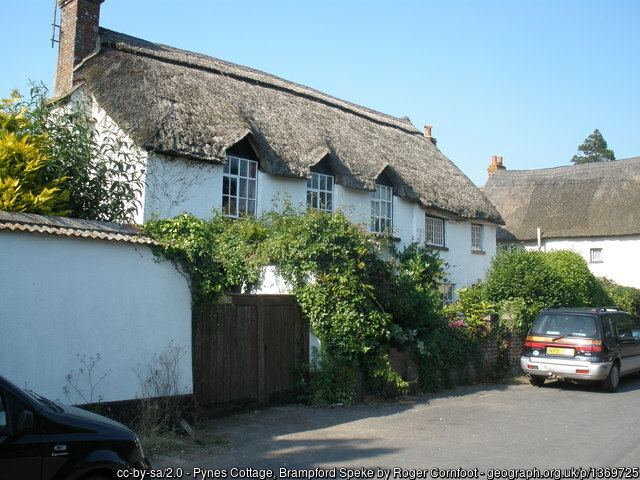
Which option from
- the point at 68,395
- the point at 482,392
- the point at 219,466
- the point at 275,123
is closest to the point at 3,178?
the point at 68,395

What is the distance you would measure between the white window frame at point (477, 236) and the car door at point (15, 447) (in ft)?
66.7

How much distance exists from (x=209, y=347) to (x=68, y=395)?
2.28 m

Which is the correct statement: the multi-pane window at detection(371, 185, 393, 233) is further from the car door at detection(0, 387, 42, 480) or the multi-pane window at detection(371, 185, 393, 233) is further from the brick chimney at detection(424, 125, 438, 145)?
the car door at detection(0, 387, 42, 480)

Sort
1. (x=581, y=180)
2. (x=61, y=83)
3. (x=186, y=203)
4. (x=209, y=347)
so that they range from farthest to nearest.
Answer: (x=581, y=180)
(x=61, y=83)
(x=186, y=203)
(x=209, y=347)

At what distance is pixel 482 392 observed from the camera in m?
11.9

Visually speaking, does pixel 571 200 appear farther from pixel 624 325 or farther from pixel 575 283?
pixel 624 325

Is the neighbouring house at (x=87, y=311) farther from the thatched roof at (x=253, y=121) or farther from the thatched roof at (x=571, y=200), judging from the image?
the thatched roof at (x=571, y=200)

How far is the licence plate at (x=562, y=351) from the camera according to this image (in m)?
11.9

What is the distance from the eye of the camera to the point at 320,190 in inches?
647

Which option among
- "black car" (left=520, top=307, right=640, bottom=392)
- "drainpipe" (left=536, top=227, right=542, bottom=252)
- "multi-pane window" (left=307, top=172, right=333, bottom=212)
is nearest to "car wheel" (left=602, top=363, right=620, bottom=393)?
"black car" (left=520, top=307, right=640, bottom=392)

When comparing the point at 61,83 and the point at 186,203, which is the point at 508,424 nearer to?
the point at 186,203

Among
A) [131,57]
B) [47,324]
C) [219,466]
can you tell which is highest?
[131,57]

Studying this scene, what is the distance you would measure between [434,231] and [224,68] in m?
9.06

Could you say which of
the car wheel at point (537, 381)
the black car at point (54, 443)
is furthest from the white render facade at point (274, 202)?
the black car at point (54, 443)
